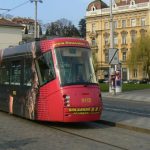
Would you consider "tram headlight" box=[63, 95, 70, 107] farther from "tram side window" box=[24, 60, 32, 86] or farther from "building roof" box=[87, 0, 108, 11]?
"building roof" box=[87, 0, 108, 11]

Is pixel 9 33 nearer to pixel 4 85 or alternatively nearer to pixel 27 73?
pixel 4 85

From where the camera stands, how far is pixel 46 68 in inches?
581

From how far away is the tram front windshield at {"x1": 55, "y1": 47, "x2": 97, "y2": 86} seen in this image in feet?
46.7

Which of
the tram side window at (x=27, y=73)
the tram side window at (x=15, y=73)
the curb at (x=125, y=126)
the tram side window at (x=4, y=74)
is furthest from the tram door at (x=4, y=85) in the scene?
the curb at (x=125, y=126)

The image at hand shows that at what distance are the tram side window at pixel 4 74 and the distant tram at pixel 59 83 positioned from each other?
2.30 m

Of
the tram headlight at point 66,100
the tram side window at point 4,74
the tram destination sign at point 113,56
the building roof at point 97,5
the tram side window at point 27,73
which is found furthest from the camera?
the building roof at point 97,5

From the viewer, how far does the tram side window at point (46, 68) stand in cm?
1445

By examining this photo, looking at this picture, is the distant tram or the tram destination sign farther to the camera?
the tram destination sign

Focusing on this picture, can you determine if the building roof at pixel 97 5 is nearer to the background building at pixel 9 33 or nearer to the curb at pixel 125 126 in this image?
the background building at pixel 9 33

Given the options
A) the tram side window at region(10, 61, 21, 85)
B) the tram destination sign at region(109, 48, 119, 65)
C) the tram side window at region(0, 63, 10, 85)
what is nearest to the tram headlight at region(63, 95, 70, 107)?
the tram side window at region(10, 61, 21, 85)

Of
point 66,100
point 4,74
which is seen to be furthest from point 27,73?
point 4,74

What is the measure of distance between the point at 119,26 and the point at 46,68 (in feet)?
337

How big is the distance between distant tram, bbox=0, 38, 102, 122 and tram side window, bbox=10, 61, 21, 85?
0.62 meters

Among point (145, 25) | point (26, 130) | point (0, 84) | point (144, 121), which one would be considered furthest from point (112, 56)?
point (145, 25)
